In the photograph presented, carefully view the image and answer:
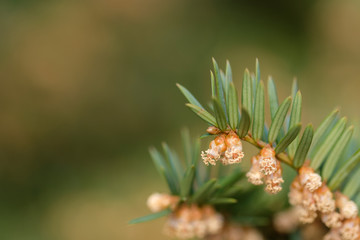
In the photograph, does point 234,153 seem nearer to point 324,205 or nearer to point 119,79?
point 324,205

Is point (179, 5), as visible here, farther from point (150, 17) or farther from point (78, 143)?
point (78, 143)

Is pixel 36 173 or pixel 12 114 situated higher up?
pixel 12 114

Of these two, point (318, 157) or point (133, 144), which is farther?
point (133, 144)

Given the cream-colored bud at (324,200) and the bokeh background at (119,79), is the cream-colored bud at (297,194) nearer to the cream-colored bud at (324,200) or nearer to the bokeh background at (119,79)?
the cream-colored bud at (324,200)

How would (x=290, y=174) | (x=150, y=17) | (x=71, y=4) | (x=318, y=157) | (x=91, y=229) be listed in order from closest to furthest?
(x=318, y=157) < (x=290, y=174) < (x=91, y=229) < (x=71, y=4) < (x=150, y=17)

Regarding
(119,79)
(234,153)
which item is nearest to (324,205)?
(234,153)

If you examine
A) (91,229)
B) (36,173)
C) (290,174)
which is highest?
(36,173)

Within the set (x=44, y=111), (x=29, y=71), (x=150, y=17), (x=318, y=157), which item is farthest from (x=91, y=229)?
(x=318, y=157)

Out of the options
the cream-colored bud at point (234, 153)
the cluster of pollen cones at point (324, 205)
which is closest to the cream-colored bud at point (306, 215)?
the cluster of pollen cones at point (324, 205)

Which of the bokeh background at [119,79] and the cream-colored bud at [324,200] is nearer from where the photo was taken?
the cream-colored bud at [324,200]
